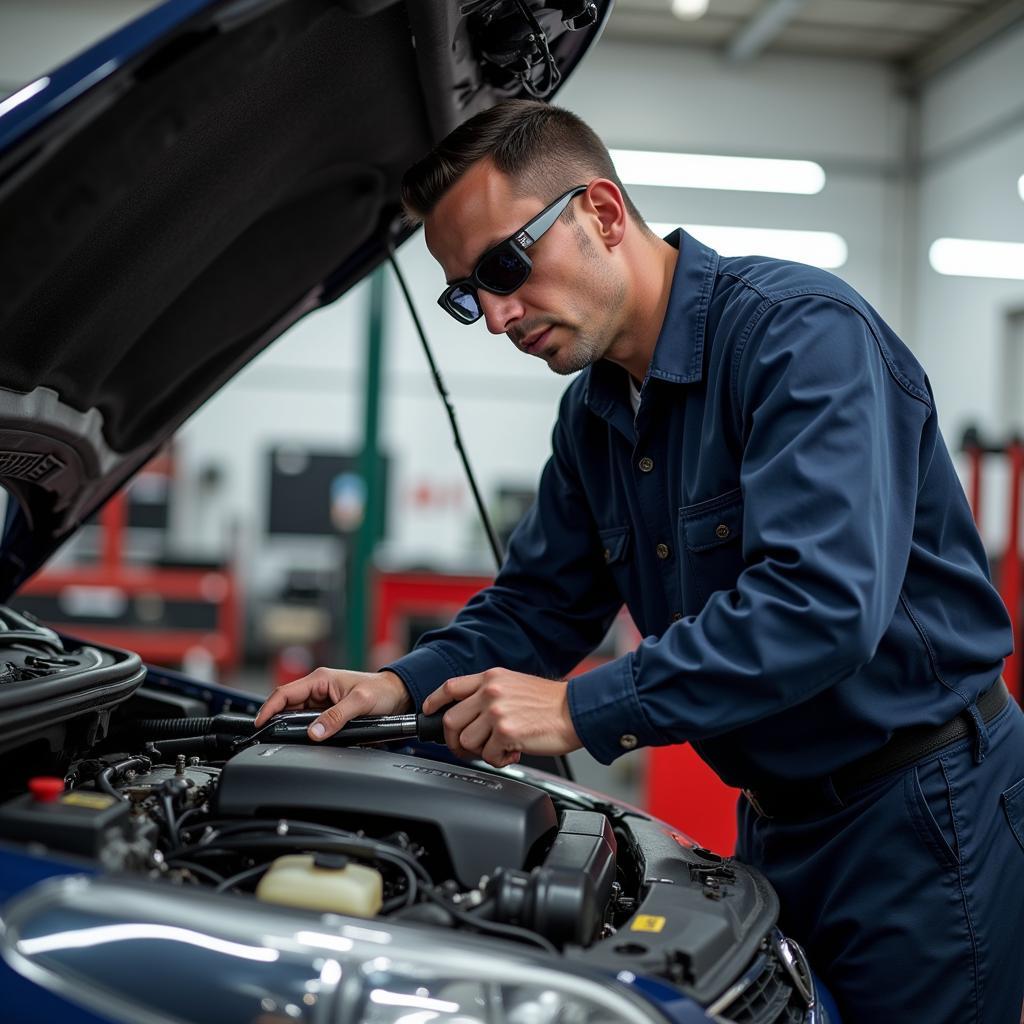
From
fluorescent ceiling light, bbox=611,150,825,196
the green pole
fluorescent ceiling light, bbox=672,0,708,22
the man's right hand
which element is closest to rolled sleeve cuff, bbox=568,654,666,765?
the man's right hand

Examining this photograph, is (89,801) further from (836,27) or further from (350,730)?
(836,27)

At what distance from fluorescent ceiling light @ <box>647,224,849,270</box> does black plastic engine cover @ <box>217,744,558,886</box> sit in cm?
841

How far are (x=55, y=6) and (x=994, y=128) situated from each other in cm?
683

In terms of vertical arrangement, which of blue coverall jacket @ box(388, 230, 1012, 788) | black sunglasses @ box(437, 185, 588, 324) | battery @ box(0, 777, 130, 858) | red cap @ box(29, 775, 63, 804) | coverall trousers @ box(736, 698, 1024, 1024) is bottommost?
coverall trousers @ box(736, 698, 1024, 1024)

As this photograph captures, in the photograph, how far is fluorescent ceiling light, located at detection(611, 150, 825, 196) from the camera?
9.10 meters

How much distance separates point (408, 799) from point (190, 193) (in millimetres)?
777

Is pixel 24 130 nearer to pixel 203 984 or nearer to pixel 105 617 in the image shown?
pixel 203 984

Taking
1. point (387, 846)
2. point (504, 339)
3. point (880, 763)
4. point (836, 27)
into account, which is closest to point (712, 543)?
point (880, 763)

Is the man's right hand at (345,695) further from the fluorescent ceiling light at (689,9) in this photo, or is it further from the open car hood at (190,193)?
the fluorescent ceiling light at (689,9)

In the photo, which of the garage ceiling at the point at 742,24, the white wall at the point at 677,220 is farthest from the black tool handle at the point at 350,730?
the garage ceiling at the point at 742,24

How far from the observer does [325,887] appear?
3.07 feet

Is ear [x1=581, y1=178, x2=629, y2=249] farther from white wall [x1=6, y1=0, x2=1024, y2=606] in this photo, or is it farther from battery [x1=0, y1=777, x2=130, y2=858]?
white wall [x1=6, y1=0, x2=1024, y2=606]

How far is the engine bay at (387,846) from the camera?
3.12ft

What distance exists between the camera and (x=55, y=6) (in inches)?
331
